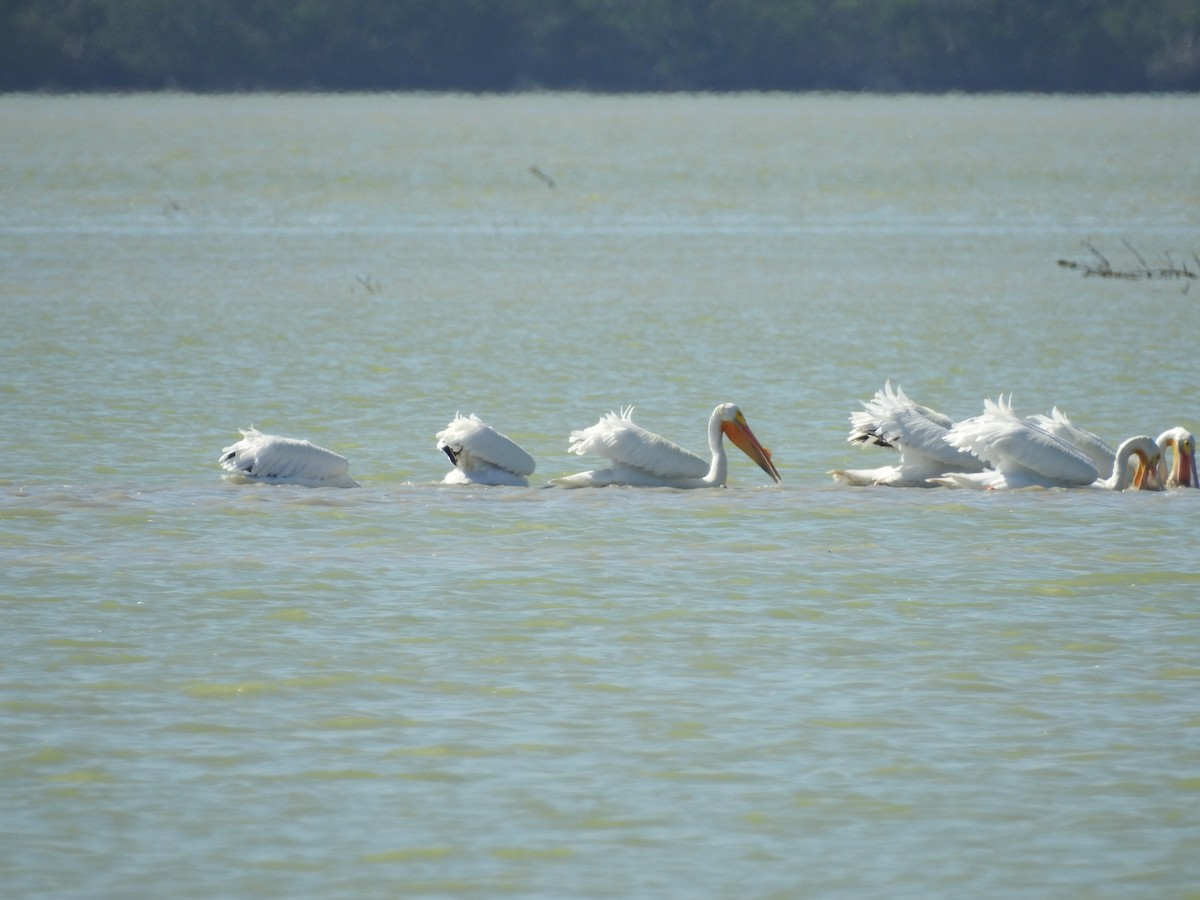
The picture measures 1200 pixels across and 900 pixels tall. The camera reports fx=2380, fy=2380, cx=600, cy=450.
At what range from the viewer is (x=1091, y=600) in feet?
26.0

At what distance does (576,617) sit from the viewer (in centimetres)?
770

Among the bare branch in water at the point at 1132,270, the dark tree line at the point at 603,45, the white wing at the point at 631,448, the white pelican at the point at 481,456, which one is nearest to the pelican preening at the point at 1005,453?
the white wing at the point at 631,448

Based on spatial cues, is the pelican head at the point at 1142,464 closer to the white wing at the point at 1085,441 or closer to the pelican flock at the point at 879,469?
the pelican flock at the point at 879,469

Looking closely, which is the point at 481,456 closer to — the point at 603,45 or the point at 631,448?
the point at 631,448

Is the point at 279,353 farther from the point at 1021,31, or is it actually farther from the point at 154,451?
the point at 1021,31

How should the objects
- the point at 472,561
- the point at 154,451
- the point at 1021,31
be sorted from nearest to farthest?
the point at 472,561
the point at 154,451
the point at 1021,31

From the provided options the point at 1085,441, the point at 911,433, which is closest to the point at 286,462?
the point at 911,433

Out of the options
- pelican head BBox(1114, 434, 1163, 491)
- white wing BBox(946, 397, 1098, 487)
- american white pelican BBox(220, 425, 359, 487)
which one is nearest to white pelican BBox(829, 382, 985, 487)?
white wing BBox(946, 397, 1098, 487)

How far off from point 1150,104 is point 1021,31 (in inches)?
1333

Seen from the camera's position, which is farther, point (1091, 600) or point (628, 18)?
point (628, 18)

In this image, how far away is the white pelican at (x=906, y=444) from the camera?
1030 cm

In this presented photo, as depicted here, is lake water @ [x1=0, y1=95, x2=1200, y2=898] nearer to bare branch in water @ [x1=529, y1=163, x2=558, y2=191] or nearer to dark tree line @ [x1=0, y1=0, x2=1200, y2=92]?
bare branch in water @ [x1=529, y1=163, x2=558, y2=191]

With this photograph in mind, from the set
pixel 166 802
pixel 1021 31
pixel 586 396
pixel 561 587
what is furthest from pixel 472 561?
pixel 1021 31

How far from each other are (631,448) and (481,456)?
64 centimetres
